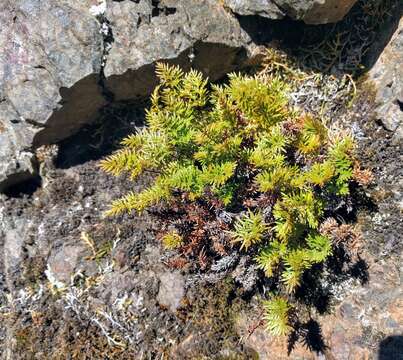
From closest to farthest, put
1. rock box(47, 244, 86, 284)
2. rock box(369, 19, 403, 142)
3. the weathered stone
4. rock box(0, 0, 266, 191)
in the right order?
the weathered stone, rock box(369, 19, 403, 142), rock box(0, 0, 266, 191), rock box(47, 244, 86, 284)

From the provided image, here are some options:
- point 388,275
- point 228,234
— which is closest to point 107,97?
point 228,234

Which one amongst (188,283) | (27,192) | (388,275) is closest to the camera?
(388,275)

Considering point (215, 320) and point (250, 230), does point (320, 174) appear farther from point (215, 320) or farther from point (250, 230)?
point (215, 320)

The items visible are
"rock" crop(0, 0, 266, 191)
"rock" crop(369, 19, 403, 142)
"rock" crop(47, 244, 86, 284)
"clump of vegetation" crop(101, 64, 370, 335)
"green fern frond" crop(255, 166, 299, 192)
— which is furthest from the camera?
"rock" crop(47, 244, 86, 284)

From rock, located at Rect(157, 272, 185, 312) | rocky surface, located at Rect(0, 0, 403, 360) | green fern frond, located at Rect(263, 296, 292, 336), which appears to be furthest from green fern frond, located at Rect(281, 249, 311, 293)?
rock, located at Rect(157, 272, 185, 312)

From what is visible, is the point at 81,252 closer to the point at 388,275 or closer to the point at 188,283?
the point at 188,283

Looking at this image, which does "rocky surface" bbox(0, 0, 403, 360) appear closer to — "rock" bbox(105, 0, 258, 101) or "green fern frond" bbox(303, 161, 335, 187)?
"rock" bbox(105, 0, 258, 101)

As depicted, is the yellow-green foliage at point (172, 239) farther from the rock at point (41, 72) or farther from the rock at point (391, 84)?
the rock at point (391, 84)
